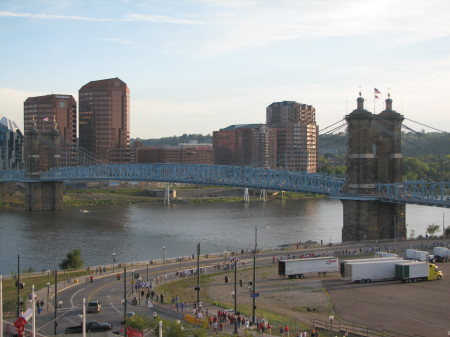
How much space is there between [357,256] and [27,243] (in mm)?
30072

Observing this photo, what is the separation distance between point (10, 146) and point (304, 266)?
5041 inches


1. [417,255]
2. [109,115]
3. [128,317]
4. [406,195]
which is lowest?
[128,317]

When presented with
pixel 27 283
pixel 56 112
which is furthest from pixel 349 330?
pixel 56 112

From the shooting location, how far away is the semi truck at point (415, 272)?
Result: 35.1 m

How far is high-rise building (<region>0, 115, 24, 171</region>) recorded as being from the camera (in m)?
148

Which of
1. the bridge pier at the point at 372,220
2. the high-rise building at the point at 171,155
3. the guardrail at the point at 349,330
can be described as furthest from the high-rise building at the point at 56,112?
the guardrail at the point at 349,330

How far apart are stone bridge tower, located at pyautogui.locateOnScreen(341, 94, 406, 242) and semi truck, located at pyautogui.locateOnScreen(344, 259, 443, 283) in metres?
17.9

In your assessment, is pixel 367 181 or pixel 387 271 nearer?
pixel 387 271

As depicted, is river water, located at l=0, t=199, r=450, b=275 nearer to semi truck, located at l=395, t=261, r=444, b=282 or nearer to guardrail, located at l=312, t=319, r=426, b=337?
semi truck, located at l=395, t=261, r=444, b=282

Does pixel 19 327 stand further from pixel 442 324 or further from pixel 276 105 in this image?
pixel 276 105

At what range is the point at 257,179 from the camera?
77.8 m

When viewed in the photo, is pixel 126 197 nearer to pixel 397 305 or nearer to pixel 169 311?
pixel 169 311

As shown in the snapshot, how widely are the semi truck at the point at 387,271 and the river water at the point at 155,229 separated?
727 inches

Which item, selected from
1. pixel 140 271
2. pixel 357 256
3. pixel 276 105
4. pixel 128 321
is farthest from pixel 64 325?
pixel 276 105
